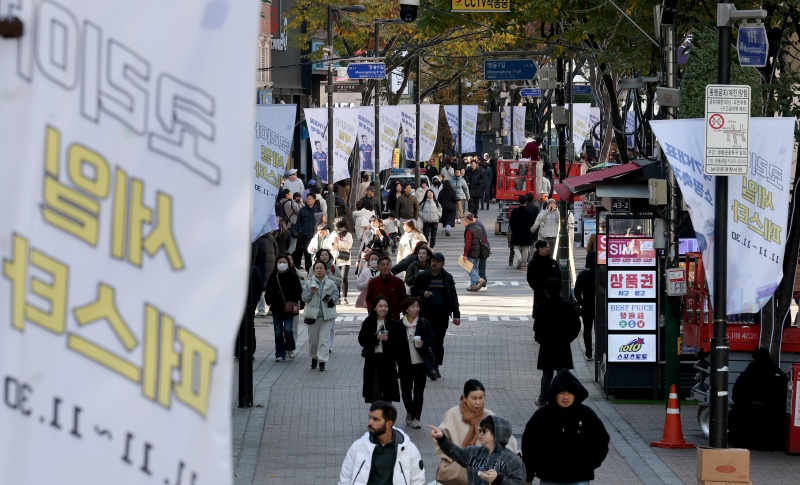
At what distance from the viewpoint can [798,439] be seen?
13.7 metres

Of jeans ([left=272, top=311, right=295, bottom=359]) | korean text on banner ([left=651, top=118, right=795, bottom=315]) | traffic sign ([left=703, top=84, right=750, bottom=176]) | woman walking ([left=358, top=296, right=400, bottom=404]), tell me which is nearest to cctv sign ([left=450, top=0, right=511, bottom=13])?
jeans ([left=272, top=311, right=295, bottom=359])

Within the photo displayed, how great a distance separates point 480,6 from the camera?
873 inches

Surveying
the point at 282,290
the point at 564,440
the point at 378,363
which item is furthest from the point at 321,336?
the point at 564,440

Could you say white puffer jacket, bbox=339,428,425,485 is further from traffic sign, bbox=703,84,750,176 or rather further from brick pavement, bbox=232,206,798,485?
traffic sign, bbox=703,84,750,176

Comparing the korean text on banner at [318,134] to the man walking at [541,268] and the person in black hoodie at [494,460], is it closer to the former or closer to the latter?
the man walking at [541,268]

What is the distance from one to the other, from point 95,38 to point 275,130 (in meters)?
13.5

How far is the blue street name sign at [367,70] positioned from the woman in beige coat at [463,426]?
29321 millimetres

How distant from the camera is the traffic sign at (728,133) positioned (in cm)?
1122

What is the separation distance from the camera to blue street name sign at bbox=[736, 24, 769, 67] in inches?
516

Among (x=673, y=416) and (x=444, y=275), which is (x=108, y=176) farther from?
(x=444, y=275)

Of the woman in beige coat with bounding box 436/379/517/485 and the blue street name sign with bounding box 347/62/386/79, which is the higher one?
the blue street name sign with bounding box 347/62/386/79

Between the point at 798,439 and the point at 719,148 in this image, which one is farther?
the point at 798,439

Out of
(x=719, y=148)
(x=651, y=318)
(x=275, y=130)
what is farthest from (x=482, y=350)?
(x=719, y=148)

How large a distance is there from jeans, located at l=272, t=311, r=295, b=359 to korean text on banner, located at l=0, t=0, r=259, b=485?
55.8 ft
